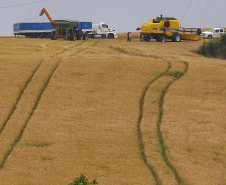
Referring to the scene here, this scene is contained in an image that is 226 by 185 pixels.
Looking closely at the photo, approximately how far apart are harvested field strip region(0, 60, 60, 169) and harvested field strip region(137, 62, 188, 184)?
7.32 meters

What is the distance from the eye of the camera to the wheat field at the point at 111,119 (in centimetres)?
2738

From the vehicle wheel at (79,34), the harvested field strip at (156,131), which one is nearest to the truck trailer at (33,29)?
the vehicle wheel at (79,34)

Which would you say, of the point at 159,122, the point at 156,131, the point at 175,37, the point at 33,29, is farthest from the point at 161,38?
the point at 156,131

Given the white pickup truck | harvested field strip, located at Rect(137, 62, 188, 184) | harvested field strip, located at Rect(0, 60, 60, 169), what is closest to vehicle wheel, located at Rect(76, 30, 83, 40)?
the white pickup truck

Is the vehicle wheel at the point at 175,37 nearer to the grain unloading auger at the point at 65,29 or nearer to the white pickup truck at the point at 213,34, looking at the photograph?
the white pickup truck at the point at 213,34

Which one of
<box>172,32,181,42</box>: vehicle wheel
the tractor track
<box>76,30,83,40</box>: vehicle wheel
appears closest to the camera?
the tractor track

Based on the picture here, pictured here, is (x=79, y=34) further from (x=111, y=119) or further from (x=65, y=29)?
(x=111, y=119)

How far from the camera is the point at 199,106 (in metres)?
37.7

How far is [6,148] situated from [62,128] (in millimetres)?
4479

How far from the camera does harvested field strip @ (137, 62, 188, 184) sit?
90.5 ft

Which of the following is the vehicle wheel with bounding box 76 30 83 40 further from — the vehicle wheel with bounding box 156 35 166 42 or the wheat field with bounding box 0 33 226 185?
the wheat field with bounding box 0 33 226 185

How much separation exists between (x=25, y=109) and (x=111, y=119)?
19.2 ft

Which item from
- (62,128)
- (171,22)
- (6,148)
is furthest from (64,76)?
(171,22)

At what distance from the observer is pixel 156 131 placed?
33.2 metres
